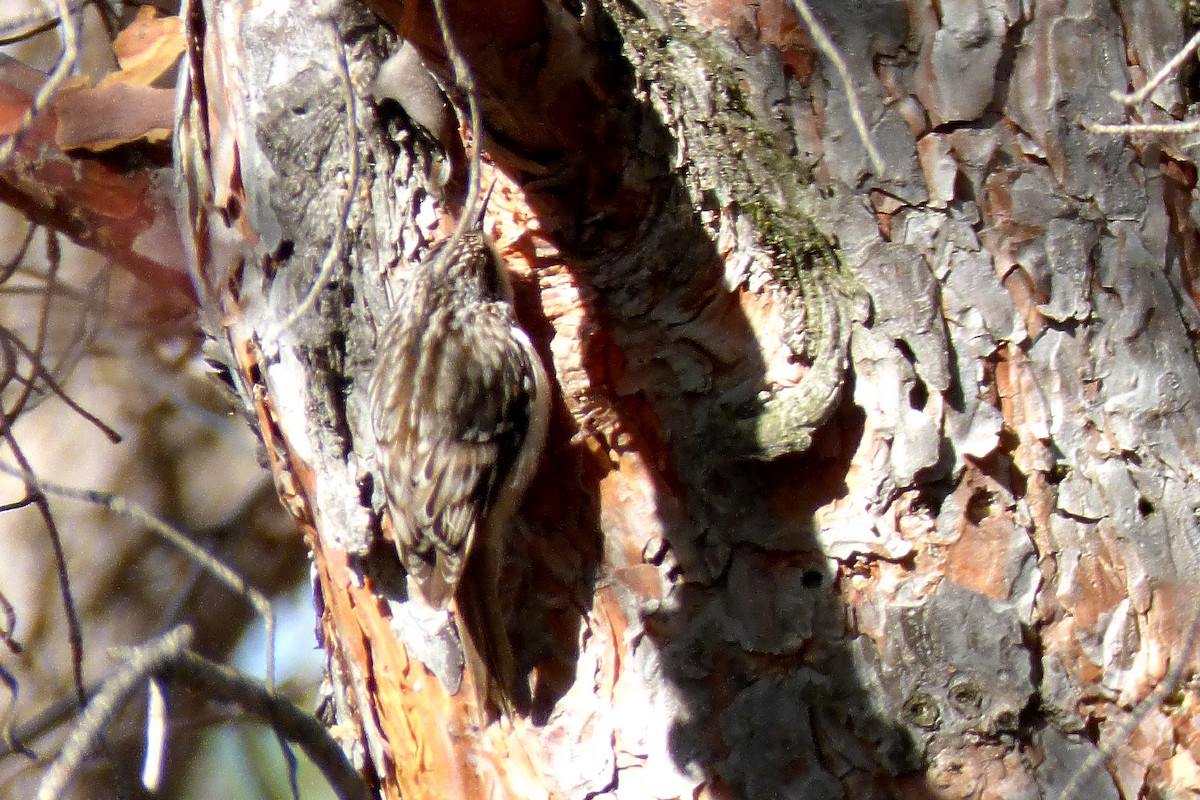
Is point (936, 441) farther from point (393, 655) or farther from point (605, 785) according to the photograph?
point (393, 655)

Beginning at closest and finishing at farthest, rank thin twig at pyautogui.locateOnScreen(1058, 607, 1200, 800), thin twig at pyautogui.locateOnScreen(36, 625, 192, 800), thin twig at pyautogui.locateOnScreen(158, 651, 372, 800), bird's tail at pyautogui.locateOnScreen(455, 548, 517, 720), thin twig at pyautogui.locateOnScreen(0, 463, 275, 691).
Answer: thin twig at pyautogui.locateOnScreen(36, 625, 192, 800) → thin twig at pyautogui.locateOnScreen(158, 651, 372, 800) → thin twig at pyautogui.locateOnScreen(0, 463, 275, 691) → thin twig at pyautogui.locateOnScreen(1058, 607, 1200, 800) → bird's tail at pyautogui.locateOnScreen(455, 548, 517, 720)

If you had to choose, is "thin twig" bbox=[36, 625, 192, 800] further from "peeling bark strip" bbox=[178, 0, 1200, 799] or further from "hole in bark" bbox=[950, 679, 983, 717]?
"hole in bark" bbox=[950, 679, 983, 717]

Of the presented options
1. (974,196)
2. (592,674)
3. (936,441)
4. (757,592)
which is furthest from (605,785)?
(974,196)

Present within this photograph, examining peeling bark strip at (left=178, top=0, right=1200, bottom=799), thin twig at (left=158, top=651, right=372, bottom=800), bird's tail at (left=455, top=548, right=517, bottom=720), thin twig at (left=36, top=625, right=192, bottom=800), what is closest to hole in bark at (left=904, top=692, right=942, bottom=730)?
peeling bark strip at (left=178, top=0, right=1200, bottom=799)

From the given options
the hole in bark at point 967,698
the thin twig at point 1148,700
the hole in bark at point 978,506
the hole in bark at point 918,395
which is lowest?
the thin twig at point 1148,700

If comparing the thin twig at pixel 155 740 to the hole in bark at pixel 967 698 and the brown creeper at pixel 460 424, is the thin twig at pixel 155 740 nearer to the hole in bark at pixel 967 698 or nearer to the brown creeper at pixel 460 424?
the brown creeper at pixel 460 424

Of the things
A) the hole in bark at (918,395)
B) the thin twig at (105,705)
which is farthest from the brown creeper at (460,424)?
the thin twig at (105,705)
